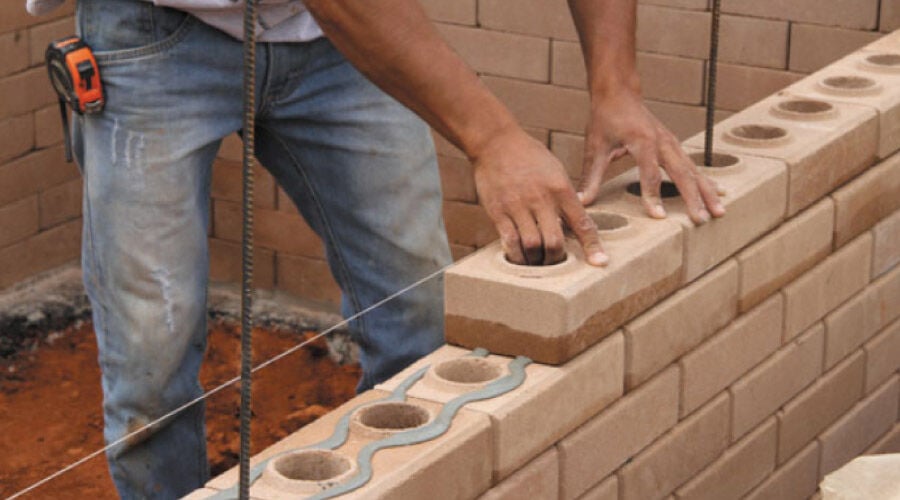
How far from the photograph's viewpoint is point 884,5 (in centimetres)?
466

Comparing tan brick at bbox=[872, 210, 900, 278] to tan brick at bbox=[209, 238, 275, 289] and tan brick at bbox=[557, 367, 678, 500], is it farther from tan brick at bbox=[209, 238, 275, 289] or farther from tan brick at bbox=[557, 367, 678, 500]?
tan brick at bbox=[209, 238, 275, 289]

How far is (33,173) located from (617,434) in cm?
327

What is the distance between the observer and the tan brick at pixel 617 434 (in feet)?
9.65

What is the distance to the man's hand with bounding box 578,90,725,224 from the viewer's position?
3.20m

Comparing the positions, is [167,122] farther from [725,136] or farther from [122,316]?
[725,136]

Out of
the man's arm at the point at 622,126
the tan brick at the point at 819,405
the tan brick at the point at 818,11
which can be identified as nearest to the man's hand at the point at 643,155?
the man's arm at the point at 622,126

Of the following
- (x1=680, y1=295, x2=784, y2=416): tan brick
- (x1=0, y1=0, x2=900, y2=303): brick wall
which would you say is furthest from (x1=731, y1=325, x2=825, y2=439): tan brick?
(x1=0, y1=0, x2=900, y2=303): brick wall

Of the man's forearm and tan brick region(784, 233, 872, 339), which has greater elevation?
the man's forearm

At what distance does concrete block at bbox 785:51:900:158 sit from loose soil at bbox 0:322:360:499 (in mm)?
2169

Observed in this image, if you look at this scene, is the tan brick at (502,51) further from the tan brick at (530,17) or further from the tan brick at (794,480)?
the tan brick at (794,480)

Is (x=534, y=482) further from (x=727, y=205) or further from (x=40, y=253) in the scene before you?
(x=40, y=253)

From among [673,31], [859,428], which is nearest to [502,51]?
[673,31]

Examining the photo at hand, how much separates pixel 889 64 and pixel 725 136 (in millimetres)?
623

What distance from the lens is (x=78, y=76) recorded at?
10.8 ft
